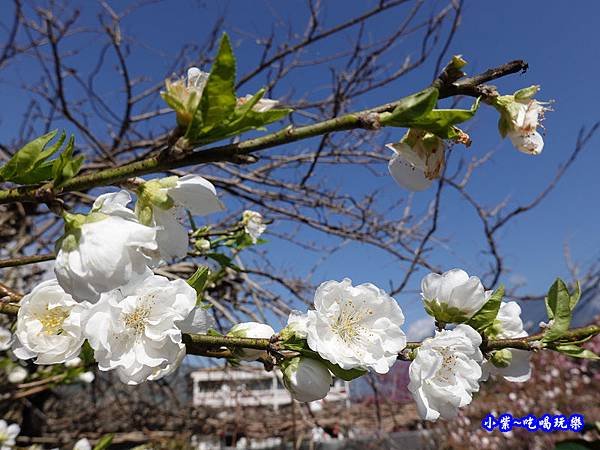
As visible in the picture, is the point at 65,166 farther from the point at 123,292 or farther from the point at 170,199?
the point at 123,292

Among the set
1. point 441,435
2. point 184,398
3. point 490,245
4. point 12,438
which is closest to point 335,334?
point 490,245

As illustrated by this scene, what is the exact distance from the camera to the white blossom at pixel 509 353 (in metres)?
0.65

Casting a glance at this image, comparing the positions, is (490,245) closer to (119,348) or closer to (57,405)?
(119,348)

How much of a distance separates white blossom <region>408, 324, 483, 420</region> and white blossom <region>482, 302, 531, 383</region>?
0.08 meters

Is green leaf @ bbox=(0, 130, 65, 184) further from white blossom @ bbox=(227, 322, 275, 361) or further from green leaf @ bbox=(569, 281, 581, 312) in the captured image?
green leaf @ bbox=(569, 281, 581, 312)

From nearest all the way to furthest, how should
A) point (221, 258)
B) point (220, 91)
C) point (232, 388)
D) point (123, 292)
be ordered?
point (220, 91) < point (123, 292) < point (221, 258) < point (232, 388)

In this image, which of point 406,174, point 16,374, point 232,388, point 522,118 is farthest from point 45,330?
point 232,388

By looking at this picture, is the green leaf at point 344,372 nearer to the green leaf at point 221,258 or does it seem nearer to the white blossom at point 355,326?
the white blossom at point 355,326

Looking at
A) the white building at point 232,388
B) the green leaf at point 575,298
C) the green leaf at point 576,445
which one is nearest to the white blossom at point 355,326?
the green leaf at point 575,298

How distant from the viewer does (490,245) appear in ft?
6.08

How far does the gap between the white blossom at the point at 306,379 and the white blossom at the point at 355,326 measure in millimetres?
27

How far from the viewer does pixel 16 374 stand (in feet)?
7.09

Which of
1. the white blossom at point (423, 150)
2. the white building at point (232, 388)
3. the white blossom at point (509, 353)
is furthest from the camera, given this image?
the white building at point (232, 388)

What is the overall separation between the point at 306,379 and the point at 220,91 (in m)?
0.31
